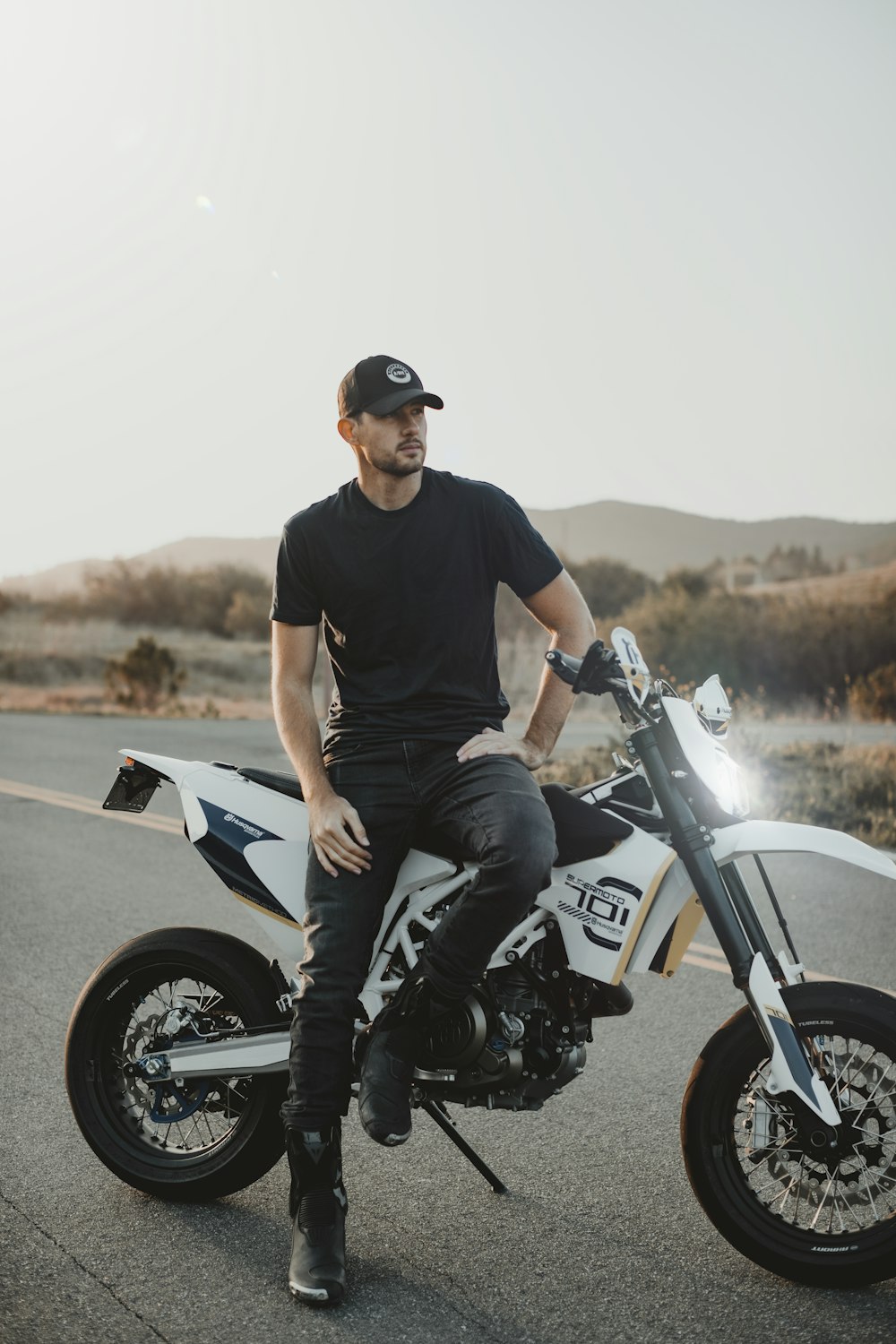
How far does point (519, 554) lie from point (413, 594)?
33 centimetres

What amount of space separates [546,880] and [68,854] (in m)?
6.33

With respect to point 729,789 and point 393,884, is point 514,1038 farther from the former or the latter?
point 729,789

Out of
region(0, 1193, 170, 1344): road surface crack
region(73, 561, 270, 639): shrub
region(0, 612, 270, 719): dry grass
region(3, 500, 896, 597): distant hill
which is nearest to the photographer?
region(0, 1193, 170, 1344): road surface crack

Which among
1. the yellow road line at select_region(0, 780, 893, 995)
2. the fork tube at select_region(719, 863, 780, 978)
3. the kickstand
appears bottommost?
the yellow road line at select_region(0, 780, 893, 995)

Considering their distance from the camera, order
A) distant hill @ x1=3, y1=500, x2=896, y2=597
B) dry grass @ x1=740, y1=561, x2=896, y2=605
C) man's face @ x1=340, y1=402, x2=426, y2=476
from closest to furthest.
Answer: man's face @ x1=340, y1=402, x2=426, y2=476, dry grass @ x1=740, y1=561, x2=896, y2=605, distant hill @ x1=3, y1=500, x2=896, y2=597

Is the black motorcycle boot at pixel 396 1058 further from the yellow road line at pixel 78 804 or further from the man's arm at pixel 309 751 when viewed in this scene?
the yellow road line at pixel 78 804

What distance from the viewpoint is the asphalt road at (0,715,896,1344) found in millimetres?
3096

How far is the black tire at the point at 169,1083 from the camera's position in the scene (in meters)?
3.75

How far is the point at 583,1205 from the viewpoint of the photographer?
371 centimetres

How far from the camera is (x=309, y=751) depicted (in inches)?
145

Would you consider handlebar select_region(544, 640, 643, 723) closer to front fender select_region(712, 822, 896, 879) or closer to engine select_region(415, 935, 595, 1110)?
front fender select_region(712, 822, 896, 879)

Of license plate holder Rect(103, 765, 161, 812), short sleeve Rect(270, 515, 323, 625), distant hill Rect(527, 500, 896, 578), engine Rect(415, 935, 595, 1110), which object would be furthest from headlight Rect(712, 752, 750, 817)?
distant hill Rect(527, 500, 896, 578)

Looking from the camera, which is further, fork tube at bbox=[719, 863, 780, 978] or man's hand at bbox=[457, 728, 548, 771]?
man's hand at bbox=[457, 728, 548, 771]

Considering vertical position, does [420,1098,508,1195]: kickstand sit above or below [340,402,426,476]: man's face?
below
